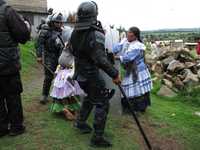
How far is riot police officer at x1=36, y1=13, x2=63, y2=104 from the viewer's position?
769 centimetres

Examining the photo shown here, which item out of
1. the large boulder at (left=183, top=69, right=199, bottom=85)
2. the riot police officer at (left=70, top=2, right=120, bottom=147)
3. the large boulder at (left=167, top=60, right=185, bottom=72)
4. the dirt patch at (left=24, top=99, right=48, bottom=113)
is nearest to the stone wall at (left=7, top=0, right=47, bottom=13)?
the large boulder at (left=167, top=60, right=185, bottom=72)

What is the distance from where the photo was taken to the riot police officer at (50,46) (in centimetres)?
769

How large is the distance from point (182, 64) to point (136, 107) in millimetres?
7218

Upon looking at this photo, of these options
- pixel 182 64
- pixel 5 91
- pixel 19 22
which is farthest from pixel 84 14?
pixel 182 64

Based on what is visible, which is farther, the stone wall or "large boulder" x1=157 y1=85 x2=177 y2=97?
the stone wall

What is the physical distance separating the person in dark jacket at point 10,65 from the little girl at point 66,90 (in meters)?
1.12

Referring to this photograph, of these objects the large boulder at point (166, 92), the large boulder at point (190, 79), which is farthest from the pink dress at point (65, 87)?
the large boulder at point (190, 79)

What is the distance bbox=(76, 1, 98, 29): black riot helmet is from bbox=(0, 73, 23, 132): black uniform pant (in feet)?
A: 4.22

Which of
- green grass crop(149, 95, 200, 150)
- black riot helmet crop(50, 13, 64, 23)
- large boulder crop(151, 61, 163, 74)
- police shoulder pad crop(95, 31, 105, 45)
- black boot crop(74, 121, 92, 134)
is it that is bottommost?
large boulder crop(151, 61, 163, 74)

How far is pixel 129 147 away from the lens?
20.0 ft

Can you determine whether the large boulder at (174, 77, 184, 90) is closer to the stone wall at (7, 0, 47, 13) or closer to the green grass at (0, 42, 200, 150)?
the green grass at (0, 42, 200, 150)

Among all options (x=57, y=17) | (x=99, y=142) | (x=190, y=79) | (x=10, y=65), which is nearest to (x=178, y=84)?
(x=190, y=79)

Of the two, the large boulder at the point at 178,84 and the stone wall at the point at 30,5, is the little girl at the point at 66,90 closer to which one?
the large boulder at the point at 178,84

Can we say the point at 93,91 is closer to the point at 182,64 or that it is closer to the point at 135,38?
the point at 135,38
